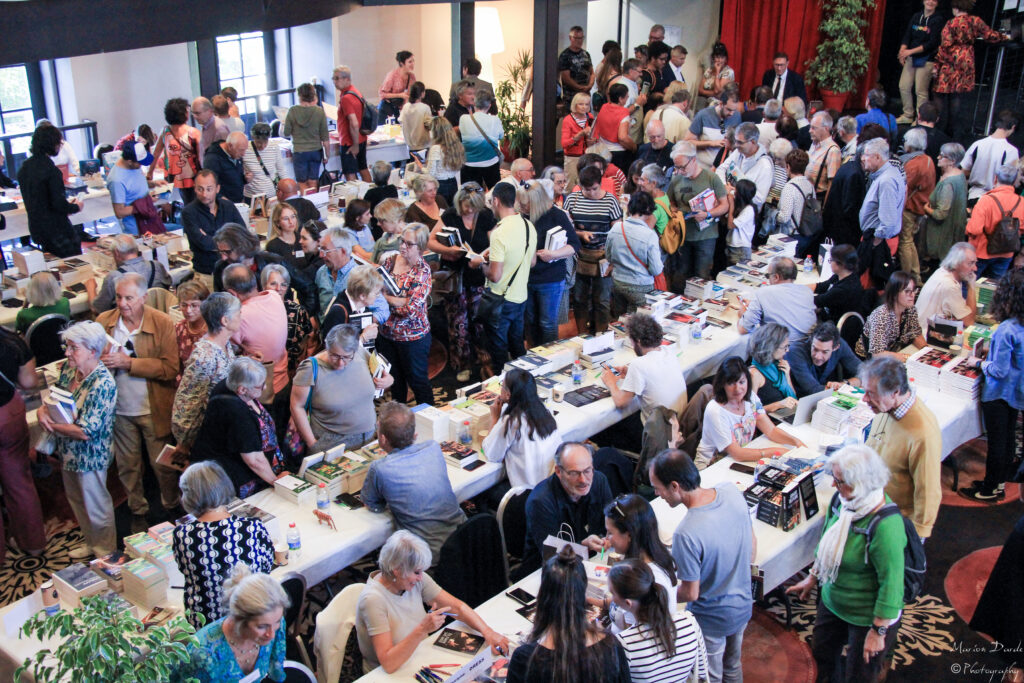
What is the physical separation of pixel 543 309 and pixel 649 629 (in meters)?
A: 4.08

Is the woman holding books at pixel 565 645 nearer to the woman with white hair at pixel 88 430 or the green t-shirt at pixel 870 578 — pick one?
the green t-shirt at pixel 870 578

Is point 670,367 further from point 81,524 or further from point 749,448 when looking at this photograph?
point 81,524

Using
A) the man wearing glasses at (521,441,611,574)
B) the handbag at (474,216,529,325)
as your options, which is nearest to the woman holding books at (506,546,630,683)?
the man wearing glasses at (521,441,611,574)

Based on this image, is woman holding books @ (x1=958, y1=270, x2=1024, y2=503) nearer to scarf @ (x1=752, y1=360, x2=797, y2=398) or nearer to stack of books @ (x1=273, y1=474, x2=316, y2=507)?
scarf @ (x1=752, y1=360, x2=797, y2=398)

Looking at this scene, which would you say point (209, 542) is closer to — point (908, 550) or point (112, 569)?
point (112, 569)

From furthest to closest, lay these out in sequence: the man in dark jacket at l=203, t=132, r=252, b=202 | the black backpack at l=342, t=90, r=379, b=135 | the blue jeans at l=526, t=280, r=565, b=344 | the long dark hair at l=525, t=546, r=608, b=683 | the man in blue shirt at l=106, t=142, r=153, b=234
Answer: the black backpack at l=342, t=90, r=379, b=135 → the man in dark jacket at l=203, t=132, r=252, b=202 → the man in blue shirt at l=106, t=142, r=153, b=234 → the blue jeans at l=526, t=280, r=565, b=344 → the long dark hair at l=525, t=546, r=608, b=683

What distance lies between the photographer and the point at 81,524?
5.18 m

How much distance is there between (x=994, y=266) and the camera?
7867 millimetres

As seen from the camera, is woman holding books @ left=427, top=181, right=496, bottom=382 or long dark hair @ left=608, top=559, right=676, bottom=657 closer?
long dark hair @ left=608, top=559, right=676, bottom=657

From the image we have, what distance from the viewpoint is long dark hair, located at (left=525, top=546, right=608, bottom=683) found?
9.87ft

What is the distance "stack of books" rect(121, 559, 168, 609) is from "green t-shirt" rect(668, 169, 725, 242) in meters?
5.17

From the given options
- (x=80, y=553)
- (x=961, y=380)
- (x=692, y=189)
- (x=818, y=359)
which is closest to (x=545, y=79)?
(x=692, y=189)

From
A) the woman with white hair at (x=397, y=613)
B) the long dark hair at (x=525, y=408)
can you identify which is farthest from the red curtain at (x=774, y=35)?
the woman with white hair at (x=397, y=613)

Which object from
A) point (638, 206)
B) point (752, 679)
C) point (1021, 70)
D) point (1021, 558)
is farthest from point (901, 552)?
point (1021, 70)
